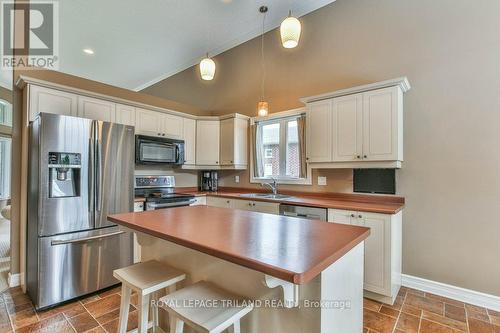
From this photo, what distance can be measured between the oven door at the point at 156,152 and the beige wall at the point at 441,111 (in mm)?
2521

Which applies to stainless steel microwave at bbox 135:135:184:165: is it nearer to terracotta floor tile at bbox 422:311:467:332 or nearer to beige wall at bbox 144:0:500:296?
beige wall at bbox 144:0:500:296

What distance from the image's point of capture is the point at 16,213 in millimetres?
2619

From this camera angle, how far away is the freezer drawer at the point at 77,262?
217 centimetres

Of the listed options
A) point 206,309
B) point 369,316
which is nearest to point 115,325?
point 206,309

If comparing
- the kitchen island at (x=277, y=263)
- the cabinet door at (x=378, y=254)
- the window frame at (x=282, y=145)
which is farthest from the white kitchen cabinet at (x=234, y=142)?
the kitchen island at (x=277, y=263)

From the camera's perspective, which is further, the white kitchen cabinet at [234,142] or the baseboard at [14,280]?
the white kitchen cabinet at [234,142]

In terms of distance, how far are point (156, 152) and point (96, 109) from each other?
93 centimetres

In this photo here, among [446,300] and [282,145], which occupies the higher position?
[282,145]

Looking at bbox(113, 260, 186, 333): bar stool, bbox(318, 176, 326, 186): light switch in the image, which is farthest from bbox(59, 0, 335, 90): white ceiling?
bbox(113, 260, 186, 333): bar stool

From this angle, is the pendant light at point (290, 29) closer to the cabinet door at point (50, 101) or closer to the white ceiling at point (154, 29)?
the white ceiling at point (154, 29)

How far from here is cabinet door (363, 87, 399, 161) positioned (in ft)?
8.11

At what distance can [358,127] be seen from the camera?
8.83 feet

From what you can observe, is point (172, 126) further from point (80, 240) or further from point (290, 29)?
point (290, 29)

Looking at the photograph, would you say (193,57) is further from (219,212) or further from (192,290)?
(192,290)
